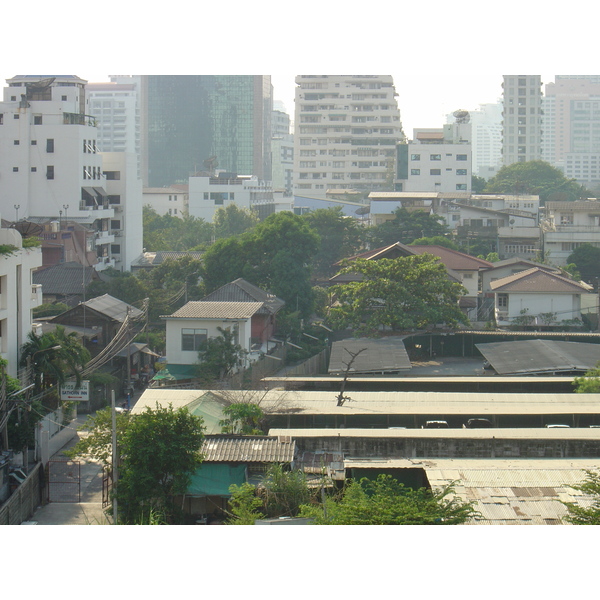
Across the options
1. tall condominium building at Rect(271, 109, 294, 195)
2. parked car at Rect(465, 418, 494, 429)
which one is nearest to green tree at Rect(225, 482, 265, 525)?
parked car at Rect(465, 418, 494, 429)

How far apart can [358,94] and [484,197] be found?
1611cm

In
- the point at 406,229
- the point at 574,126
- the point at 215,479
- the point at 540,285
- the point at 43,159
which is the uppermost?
the point at 574,126

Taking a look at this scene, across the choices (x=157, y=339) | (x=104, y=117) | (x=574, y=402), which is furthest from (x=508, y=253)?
(x=104, y=117)

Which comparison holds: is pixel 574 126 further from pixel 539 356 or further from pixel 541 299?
pixel 539 356

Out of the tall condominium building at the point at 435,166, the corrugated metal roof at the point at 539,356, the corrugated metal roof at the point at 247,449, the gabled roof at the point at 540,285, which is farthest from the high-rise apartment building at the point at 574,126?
the corrugated metal roof at the point at 247,449

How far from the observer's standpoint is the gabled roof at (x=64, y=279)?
15.6 m

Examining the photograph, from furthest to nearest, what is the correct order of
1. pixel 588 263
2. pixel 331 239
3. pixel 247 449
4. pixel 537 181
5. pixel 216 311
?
pixel 537 181 < pixel 331 239 < pixel 588 263 < pixel 216 311 < pixel 247 449

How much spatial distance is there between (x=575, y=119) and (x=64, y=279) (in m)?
52.5

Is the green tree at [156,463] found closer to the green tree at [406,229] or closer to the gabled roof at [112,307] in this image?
the gabled roof at [112,307]

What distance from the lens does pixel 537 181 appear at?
36.5 m

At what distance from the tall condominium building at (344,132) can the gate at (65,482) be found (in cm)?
3284

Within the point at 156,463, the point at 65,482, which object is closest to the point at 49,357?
the point at 65,482

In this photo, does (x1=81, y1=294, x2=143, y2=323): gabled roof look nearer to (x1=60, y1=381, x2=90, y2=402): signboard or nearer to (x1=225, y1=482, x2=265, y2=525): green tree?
(x1=60, y1=381, x2=90, y2=402): signboard

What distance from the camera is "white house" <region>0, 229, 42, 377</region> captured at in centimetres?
862
